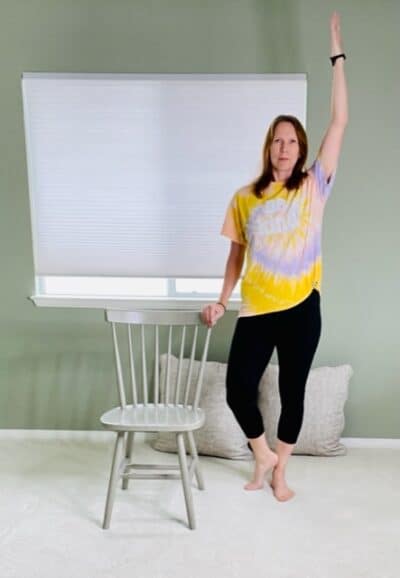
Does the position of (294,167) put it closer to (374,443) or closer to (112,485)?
(112,485)

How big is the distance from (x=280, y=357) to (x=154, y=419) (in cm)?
58

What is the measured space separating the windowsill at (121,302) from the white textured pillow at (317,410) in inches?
18.7

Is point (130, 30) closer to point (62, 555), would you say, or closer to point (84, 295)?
point (84, 295)

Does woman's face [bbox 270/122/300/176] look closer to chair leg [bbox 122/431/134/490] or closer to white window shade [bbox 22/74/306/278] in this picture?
white window shade [bbox 22/74/306/278]

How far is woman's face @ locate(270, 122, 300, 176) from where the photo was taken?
6.93ft

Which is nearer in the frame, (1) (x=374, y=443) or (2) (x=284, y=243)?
(2) (x=284, y=243)

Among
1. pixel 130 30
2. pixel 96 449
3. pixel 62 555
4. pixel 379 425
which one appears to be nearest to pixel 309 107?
pixel 130 30

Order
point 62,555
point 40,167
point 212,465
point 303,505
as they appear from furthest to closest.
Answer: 1. point 40,167
2. point 212,465
3. point 303,505
4. point 62,555

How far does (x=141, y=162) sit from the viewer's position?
8.73 feet

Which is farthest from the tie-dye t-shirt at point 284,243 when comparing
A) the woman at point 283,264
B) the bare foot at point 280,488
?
the bare foot at point 280,488

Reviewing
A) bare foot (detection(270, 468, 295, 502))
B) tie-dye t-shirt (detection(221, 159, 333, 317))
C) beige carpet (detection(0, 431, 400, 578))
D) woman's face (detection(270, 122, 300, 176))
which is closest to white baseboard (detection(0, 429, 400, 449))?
beige carpet (detection(0, 431, 400, 578))

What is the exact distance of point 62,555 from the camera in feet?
5.99

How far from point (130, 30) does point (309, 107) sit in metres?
0.96

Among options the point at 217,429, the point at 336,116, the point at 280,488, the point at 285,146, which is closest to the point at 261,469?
the point at 280,488
